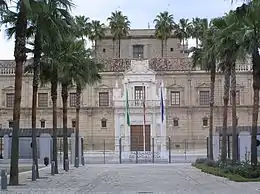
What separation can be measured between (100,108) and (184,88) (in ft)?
36.7

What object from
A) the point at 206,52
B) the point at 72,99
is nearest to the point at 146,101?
the point at 72,99

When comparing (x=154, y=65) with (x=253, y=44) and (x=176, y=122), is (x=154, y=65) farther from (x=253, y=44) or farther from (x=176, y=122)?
(x=253, y=44)

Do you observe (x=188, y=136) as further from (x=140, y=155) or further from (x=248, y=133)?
(x=248, y=133)

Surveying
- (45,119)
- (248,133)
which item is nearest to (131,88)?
(45,119)

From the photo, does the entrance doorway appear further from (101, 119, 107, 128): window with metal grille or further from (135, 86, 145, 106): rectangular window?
(101, 119, 107, 128): window with metal grille

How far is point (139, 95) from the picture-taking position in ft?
253

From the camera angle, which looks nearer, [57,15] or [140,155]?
[57,15]

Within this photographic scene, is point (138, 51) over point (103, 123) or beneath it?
over

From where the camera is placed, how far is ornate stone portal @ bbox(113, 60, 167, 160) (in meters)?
75.5

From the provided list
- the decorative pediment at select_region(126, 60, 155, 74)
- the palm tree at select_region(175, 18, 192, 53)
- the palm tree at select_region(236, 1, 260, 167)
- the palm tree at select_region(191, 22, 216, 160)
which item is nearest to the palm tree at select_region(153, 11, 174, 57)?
the palm tree at select_region(175, 18, 192, 53)

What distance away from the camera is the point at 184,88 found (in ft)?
257

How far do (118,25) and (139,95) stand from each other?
15.1 meters

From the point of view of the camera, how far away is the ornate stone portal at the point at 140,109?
75500mm

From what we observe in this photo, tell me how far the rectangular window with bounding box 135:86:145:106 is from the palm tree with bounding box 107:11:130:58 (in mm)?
12368
